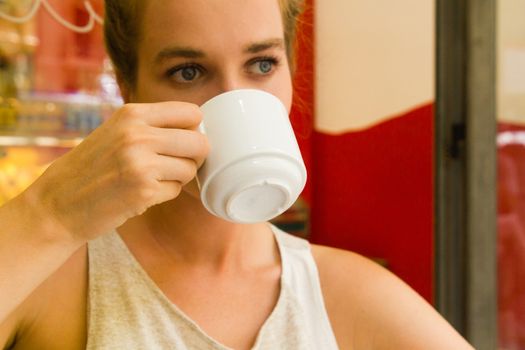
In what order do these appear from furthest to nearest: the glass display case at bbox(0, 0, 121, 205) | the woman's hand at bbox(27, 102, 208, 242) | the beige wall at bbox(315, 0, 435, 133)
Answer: the beige wall at bbox(315, 0, 435, 133) < the glass display case at bbox(0, 0, 121, 205) < the woman's hand at bbox(27, 102, 208, 242)

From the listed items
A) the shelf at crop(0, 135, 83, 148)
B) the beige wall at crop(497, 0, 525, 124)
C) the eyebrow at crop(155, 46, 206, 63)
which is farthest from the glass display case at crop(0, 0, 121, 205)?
the beige wall at crop(497, 0, 525, 124)

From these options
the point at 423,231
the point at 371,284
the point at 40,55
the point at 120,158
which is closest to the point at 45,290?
the point at 120,158

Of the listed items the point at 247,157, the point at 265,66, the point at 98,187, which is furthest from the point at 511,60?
the point at 98,187

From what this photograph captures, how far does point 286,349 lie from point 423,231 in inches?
57.0

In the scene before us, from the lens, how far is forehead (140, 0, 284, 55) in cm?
77

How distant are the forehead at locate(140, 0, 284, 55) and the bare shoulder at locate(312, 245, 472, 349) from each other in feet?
1.58

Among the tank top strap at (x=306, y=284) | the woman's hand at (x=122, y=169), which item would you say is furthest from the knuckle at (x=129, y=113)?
the tank top strap at (x=306, y=284)

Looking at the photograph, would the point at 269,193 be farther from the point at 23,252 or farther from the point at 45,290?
the point at 45,290

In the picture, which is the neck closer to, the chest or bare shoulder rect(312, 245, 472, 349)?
the chest

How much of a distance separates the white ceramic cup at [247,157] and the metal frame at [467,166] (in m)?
1.41

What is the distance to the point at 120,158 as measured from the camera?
617mm

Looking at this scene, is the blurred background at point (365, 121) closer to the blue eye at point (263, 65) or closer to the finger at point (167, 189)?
the blue eye at point (263, 65)

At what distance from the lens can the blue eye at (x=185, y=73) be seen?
2.67ft

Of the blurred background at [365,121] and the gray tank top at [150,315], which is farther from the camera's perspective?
the blurred background at [365,121]
